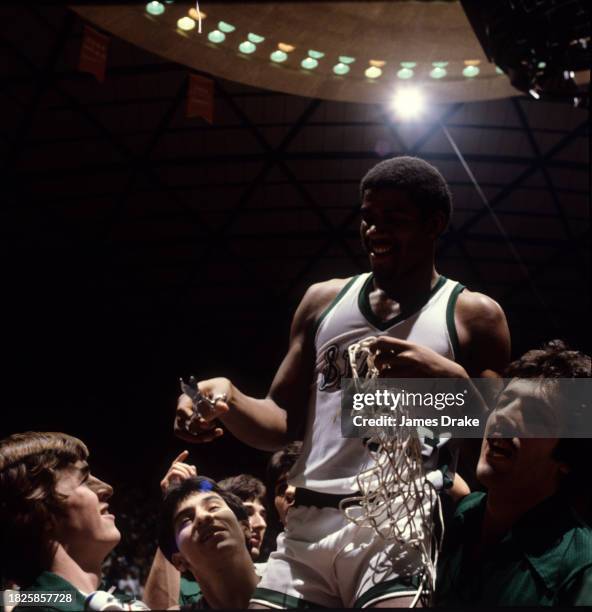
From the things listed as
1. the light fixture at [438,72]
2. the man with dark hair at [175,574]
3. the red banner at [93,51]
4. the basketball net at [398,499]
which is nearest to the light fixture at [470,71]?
the light fixture at [438,72]

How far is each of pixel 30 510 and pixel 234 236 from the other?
8443mm

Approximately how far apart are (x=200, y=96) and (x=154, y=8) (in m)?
1.58

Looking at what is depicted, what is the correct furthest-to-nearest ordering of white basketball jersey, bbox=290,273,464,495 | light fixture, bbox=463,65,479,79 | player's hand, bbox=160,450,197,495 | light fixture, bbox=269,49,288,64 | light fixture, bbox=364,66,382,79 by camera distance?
light fixture, bbox=463,65,479,79 < light fixture, bbox=364,66,382,79 < light fixture, bbox=269,49,288,64 < player's hand, bbox=160,450,197,495 < white basketball jersey, bbox=290,273,464,495

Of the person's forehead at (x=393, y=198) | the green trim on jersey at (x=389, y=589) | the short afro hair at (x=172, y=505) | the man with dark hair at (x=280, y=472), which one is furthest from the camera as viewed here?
the man with dark hair at (x=280, y=472)

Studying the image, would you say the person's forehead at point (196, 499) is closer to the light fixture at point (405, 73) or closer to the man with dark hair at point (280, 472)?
the man with dark hair at point (280, 472)

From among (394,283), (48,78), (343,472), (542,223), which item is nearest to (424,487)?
(343,472)

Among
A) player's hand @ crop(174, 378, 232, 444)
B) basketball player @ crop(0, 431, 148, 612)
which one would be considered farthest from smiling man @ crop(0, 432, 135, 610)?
player's hand @ crop(174, 378, 232, 444)

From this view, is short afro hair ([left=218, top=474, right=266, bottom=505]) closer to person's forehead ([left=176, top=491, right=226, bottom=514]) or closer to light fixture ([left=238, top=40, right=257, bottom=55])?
person's forehead ([left=176, top=491, right=226, bottom=514])

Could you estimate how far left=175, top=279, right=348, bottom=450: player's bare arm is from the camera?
7.43 ft

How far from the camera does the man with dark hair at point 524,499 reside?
6.52ft

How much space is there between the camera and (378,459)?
2088 mm

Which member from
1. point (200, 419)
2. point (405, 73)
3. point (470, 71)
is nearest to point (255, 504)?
point (200, 419)

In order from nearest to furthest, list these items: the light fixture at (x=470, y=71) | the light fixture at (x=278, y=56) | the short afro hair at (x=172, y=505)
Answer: the short afro hair at (x=172, y=505) → the light fixture at (x=278, y=56) → the light fixture at (x=470, y=71)

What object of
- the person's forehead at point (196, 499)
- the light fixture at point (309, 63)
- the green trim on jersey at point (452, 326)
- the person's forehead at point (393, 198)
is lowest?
the person's forehead at point (196, 499)
